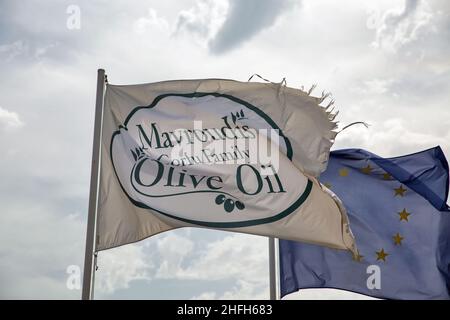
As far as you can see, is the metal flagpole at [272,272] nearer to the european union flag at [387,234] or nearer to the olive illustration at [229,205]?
the european union flag at [387,234]

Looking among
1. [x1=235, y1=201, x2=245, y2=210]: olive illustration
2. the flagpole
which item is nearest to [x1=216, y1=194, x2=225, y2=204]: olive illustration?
[x1=235, y1=201, x2=245, y2=210]: olive illustration

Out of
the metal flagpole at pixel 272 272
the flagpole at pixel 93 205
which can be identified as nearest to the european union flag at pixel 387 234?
the metal flagpole at pixel 272 272

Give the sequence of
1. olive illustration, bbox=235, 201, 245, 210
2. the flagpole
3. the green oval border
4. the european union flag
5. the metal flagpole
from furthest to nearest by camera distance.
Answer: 1. the european union flag
2. the metal flagpole
3. olive illustration, bbox=235, 201, 245, 210
4. the green oval border
5. the flagpole

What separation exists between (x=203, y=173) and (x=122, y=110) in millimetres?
1801

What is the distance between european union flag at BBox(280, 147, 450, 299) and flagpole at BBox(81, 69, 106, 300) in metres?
4.89

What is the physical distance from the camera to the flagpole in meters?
10.5

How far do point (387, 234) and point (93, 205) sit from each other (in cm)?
654

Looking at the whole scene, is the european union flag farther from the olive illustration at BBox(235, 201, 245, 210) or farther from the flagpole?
the flagpole

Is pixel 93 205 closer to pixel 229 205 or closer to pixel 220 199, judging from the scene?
pixel 220 199

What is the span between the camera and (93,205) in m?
11.0

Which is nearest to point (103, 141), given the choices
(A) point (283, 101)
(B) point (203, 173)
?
(B) point (203, 173)
